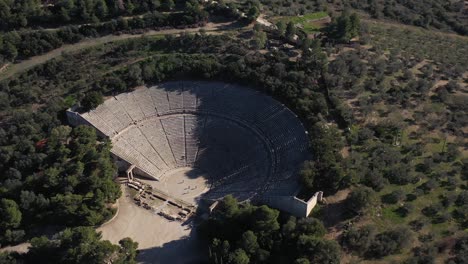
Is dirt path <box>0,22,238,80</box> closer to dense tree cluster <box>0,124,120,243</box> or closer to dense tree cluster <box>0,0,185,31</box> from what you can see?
dense tree cluster <box>0,0,185,31</box>

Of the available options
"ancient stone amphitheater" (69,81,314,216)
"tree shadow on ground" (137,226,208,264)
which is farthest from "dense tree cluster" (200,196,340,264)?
"ancient stone amphitheater" (69,81,314,216)

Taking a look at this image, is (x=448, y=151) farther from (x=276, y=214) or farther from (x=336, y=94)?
(x=276, y=214)

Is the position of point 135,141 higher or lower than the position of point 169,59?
lower

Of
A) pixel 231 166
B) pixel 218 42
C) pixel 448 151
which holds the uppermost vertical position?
pixel 218 42

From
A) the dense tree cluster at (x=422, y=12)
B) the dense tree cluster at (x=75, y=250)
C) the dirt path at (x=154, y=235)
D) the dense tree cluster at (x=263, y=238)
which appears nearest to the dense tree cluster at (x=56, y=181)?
the dirt path at (x=154, y=235)

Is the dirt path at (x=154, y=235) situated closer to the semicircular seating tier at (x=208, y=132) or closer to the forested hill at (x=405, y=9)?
the semicircular seating tier at (x=208, y=132)

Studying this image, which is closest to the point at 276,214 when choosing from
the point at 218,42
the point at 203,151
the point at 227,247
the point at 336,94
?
the point at 227,247

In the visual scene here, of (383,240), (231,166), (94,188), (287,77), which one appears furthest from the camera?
(287,77)

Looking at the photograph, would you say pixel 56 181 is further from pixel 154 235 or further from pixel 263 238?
pixel 263 238
